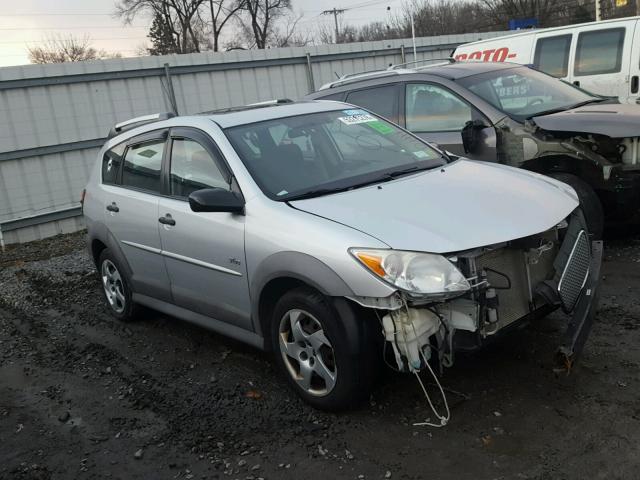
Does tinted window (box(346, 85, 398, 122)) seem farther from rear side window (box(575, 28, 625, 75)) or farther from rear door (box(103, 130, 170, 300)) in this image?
rear side window (box(575, 28, 625, 75))

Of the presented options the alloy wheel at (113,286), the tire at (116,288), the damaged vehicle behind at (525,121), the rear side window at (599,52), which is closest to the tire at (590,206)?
the damaged vehicle behind at (525,121)

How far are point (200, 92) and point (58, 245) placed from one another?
4009mm

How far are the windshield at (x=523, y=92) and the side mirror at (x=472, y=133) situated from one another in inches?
14.1

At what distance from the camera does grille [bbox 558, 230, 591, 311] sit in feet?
11.2

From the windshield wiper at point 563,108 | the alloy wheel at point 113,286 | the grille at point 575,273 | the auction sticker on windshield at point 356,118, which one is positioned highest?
the auction sticker on windshield at point 356,118

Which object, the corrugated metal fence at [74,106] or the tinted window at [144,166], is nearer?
the tinted window at [144,166]

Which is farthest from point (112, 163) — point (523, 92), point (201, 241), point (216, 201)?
point (523, 92)

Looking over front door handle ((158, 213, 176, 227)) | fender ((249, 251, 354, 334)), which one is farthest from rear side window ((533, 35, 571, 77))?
fender ((249, 251, 354, 334))

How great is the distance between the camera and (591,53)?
Answer: 8609mm

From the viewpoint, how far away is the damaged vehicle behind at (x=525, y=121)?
540 cm

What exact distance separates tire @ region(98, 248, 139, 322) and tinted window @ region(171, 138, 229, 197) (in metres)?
1.23

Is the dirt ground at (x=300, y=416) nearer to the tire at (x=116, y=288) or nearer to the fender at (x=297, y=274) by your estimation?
the tire at (x=116, y=288)

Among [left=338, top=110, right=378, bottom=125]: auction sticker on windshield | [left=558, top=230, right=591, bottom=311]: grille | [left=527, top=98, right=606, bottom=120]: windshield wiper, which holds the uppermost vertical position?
[left=338, top=110, right=378, bottom=125]: auction sticker on windshield

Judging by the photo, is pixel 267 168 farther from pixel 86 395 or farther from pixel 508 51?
pixel 508 51
